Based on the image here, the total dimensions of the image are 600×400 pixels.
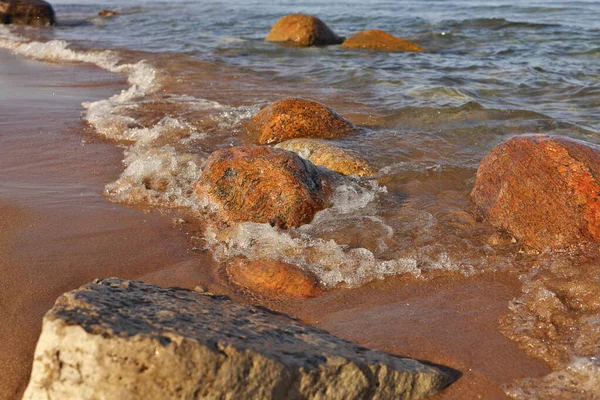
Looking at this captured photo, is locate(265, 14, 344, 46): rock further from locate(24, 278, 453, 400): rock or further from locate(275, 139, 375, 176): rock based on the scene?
locate(24, 278, 453, 400): rock

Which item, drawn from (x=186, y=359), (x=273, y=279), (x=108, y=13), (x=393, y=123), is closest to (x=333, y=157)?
(x=393, y=123)

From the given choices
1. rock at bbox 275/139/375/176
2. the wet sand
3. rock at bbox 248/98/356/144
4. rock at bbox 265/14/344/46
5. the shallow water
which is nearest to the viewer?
the wet sand

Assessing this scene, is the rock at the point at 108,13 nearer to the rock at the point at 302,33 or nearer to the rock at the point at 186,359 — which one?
the rock at the point at 302,33

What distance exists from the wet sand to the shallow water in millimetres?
125

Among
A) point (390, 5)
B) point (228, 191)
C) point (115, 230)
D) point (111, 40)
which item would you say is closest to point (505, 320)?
point (228, 191)

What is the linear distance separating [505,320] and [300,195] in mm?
1690

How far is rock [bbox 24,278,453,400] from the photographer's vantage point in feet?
6.21

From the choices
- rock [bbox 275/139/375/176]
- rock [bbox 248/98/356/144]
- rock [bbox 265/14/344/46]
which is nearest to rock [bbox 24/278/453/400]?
rock [bbox 275/139/375/176]

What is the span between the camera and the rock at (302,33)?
13227 millimetres

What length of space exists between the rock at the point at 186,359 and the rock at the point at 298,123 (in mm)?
3803

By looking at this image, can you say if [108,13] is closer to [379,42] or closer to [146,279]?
[379,42]

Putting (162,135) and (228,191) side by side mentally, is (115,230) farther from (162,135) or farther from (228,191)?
(162,135)

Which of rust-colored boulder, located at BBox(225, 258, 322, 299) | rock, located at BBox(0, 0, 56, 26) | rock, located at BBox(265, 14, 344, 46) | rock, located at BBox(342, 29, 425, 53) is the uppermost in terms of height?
rock, located at BBox(0, 0, 56, 26)

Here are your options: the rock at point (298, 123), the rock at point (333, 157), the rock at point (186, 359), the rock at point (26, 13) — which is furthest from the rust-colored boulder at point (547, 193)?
the rock at point (26, 13)
